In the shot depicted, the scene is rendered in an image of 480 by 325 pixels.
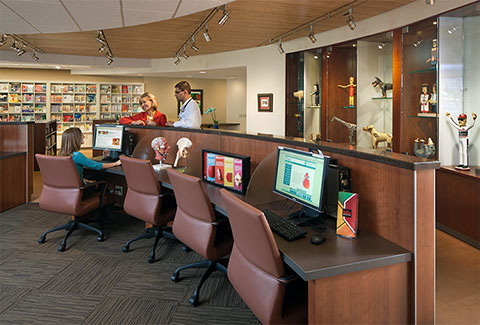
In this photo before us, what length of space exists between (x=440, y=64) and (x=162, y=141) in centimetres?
309

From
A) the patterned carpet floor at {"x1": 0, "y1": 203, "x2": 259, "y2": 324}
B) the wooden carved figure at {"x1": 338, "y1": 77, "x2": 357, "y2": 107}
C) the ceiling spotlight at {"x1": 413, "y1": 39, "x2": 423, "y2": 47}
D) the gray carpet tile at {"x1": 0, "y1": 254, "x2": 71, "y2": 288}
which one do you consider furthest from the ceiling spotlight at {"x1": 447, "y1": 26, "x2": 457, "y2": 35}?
the gray carpet tile at {"x1": 0, "y1": 254, "x2": 71, "y2": 288}

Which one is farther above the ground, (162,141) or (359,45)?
(359,45)

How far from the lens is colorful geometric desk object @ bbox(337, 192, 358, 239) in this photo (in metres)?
2.02

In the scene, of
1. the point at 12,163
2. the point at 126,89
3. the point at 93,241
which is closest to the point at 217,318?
the point at 93,241

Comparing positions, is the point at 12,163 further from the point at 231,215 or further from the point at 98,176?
the point at 231,215

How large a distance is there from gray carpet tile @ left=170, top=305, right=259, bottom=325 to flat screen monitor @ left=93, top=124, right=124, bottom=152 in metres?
2.78

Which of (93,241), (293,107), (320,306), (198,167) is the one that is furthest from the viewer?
(293,107)

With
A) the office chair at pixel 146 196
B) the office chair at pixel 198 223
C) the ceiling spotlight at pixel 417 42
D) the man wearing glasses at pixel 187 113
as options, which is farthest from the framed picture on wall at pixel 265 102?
the office chair at pixel 198 223

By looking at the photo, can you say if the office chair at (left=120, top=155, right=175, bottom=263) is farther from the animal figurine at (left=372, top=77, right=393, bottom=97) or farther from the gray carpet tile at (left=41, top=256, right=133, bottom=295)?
the animal figurine at (left=372, top=77, right=393, bottom=97)

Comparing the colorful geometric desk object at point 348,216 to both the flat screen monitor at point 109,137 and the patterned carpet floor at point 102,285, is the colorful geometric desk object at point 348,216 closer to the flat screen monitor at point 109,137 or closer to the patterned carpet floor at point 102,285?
the patterned carpet floor at point 102,285

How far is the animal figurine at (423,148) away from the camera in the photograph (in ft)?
13.5

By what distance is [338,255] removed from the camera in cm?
181

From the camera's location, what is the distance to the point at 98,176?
5066 millimetres

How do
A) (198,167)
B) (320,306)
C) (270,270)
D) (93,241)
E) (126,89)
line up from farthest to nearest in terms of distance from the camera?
(126,89), (93,241), (198,167), (270,270), (320,306)
